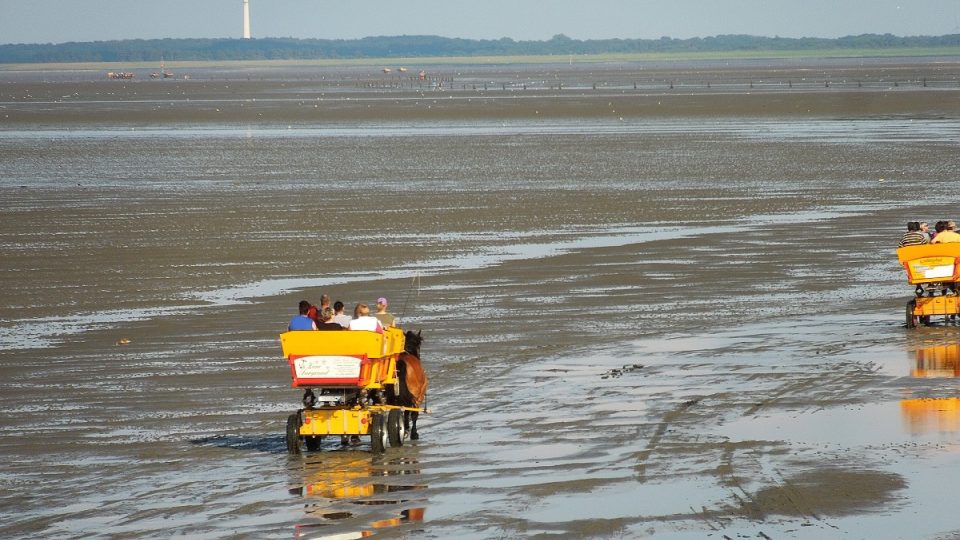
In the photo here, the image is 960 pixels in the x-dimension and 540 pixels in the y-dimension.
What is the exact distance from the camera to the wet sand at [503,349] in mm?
13070

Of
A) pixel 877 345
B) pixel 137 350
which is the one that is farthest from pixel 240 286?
pixel 877 345

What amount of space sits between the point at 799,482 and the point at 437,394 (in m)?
5.73

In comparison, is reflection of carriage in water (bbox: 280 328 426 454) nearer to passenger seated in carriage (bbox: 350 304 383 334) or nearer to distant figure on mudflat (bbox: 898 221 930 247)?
passenger seated in carriage (bbox: 350 304 383 334)

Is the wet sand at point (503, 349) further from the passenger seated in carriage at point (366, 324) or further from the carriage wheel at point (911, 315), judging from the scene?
the passenger seated in carriage at point (366, 324)

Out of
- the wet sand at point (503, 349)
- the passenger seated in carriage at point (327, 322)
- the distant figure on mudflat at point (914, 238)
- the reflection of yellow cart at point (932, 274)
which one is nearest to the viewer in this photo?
the wet sand at point (503, 349)

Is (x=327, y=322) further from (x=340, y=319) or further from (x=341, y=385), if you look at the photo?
(x=341, y=385)

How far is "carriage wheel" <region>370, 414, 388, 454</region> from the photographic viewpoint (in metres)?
15.0

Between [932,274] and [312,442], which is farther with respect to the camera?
[932,274]

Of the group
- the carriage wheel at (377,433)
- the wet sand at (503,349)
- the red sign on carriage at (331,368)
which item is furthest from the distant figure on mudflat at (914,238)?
the red sign on carriage at (331,368)

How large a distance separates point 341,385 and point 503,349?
6.31 metres

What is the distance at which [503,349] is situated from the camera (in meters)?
21.0

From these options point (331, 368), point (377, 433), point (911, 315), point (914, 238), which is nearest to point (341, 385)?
point (331, 368)

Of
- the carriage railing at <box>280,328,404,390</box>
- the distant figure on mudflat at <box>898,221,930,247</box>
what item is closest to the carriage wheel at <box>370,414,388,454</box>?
the carriage railing at <box>280,328,404,390</box>

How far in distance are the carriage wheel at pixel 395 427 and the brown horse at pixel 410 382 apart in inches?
12.0
